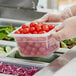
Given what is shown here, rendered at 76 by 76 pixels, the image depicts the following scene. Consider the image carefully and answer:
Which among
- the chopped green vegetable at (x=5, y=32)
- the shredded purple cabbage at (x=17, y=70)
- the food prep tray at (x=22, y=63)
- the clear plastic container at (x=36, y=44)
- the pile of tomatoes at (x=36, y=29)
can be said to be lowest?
the shredded purple cabbage at (x=17, y=70)

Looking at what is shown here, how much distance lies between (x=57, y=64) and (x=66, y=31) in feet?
0.72

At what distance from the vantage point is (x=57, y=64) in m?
1.74

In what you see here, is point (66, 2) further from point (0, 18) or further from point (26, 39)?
point (26, 39)

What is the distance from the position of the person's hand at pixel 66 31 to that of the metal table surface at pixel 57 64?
6.6 inches

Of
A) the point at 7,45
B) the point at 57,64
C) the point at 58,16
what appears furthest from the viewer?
the point at 7,45

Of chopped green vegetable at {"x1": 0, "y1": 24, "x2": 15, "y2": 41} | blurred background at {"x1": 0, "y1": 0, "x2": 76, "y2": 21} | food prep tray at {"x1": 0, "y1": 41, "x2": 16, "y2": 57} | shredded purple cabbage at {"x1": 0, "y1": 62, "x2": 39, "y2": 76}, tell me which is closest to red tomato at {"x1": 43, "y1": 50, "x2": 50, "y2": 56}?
shredded purple cabbage at {"x1": 0, "y1": 62, "x2": 39, "y2": 76}

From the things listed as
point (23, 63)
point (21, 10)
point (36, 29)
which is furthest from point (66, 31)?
point (21, 10)

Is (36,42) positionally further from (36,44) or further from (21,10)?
(21,10)

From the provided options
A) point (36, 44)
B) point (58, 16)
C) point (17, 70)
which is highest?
point (58, 16)

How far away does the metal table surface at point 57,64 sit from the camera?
1626mm

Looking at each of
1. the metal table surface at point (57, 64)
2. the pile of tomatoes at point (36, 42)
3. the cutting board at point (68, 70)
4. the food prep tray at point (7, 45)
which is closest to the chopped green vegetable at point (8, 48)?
the food prep tray at point (7, 45)

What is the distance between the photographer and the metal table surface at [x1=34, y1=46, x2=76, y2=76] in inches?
64.0

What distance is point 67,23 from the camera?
1.75 meters

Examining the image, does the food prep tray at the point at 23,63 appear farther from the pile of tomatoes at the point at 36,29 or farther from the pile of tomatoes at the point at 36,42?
the pile of tomatoes at the point at 36,29
